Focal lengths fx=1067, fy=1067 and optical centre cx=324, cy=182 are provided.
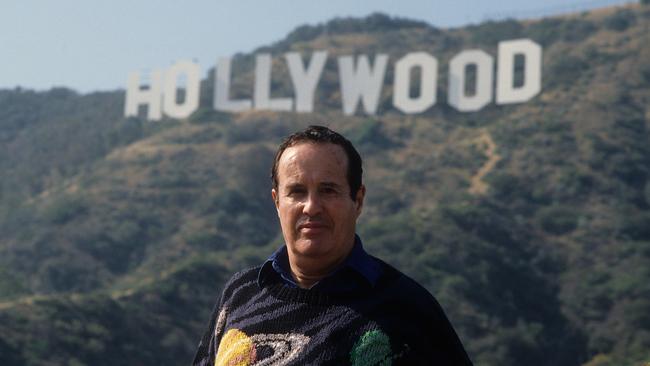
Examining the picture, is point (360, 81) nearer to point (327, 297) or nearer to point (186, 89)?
point (186, 89)

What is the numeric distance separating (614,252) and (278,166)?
4078 centimetres

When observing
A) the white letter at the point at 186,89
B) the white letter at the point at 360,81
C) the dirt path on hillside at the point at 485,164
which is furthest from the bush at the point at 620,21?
the white letter at the point at 186,89

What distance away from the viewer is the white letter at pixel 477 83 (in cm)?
4734

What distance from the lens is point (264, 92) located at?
5206cm

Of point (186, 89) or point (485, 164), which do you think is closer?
point (485, 164)

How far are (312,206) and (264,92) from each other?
4927cm

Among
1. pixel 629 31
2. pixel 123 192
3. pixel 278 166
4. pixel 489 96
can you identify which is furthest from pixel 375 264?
pixel 629 31

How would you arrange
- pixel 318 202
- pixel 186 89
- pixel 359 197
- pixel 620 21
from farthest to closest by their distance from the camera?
pixel 620 21 → pixel 186 89 → pixel 359 197 → pixel 318 202

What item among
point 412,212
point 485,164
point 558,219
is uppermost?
point 485,164

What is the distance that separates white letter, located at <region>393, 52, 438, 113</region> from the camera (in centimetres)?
4944

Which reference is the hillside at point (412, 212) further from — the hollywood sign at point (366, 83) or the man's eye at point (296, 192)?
the man's eye at point (296, 192)

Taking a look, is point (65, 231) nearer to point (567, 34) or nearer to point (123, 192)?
point (123, 192)

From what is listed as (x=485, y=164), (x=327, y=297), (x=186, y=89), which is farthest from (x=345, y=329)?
(x=186, y=89)

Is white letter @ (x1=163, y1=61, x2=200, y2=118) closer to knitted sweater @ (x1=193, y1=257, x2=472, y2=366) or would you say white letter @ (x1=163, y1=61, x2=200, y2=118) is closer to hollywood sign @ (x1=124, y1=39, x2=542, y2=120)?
hollywood sign @ (x1=124, y1=39, x2=542, y2=120)
